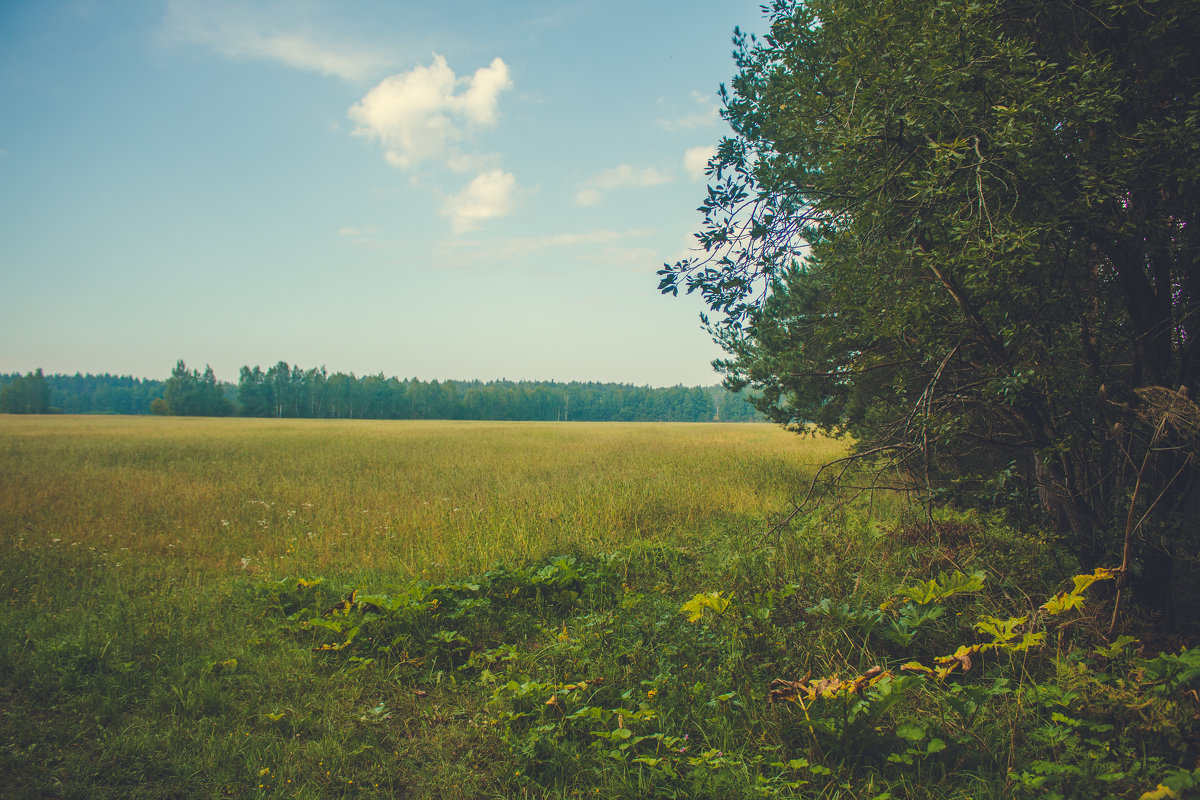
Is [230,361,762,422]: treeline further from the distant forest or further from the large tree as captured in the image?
the large tree

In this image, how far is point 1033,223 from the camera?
328 centimetres

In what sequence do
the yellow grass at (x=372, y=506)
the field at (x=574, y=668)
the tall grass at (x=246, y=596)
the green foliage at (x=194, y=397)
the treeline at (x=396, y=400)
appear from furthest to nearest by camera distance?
1. the treeline at (x=396, y=400)
2. the green foliage at (x=194, y=397)
3. the yellow grass at (x=372, y=506)
4. the tall grass at (x=246, y=596)
5. the field at (x=574, y=668)

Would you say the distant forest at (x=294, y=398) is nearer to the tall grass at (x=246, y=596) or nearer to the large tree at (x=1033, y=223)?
the tall grass at (x=246, y=596)

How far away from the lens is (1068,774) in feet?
8.02

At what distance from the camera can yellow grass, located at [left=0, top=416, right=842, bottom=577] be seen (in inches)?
266

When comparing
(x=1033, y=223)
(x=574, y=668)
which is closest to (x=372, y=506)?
(x=574, y=668)

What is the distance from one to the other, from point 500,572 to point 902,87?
5.26 metres

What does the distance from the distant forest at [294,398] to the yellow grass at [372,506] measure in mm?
75532

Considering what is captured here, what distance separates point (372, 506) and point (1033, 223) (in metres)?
9.72

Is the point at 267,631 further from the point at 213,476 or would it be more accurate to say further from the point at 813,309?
the point at 213,476

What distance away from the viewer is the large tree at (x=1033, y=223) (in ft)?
9.91

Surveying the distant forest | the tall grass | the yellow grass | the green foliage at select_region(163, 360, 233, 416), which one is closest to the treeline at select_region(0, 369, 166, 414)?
the distant forest

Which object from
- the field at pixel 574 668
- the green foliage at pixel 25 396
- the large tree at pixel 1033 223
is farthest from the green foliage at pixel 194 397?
the large tree at pixel 1033 223

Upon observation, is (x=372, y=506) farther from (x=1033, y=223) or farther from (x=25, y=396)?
(x=25, y=396)
